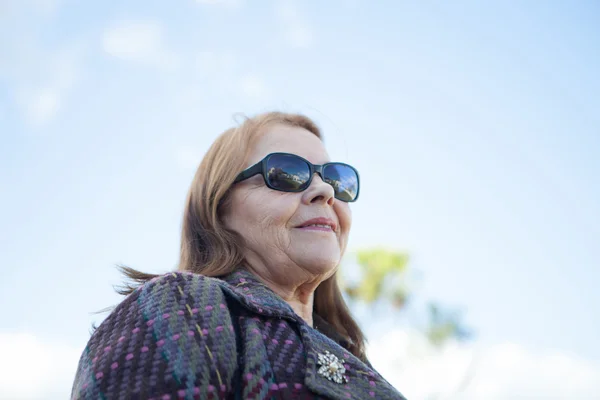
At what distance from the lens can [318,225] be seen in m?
2.57

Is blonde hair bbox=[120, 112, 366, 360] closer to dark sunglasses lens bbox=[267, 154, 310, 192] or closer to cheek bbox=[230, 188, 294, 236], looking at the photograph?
cheek bbox=[230, 188, 294, 236]

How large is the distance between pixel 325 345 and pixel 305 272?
596 millimetres

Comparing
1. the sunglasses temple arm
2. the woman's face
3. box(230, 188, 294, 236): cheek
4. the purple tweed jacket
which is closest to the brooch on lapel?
the purple tweed jacket

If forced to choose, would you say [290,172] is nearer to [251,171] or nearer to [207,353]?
[251,171]

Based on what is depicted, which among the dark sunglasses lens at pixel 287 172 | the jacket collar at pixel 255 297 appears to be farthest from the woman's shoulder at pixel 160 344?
the dark sunglasses lens at pixel 287 172

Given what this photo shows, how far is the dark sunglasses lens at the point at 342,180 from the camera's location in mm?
2732

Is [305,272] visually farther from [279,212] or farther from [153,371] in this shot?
[153,371]

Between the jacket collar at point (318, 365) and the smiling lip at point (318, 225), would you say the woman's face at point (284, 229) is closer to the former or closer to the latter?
the smiling lip at point (318, 225)

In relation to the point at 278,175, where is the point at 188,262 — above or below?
below

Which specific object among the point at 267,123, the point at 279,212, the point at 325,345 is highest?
the point at 267,123

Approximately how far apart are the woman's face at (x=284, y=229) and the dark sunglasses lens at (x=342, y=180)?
83mm

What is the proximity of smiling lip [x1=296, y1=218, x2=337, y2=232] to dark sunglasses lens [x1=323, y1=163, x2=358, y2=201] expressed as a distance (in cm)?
20

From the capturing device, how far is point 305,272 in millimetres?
2510

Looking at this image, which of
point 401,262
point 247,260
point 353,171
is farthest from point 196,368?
point 401,262
